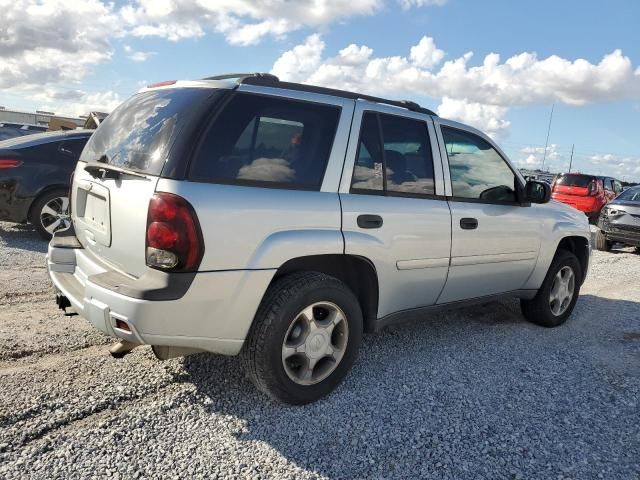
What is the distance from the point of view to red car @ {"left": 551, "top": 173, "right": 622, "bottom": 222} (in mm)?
15281

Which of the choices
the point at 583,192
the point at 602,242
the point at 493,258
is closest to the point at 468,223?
the point at 493,258

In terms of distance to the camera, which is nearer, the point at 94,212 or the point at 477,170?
the point at 94,212

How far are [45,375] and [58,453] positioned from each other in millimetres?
901

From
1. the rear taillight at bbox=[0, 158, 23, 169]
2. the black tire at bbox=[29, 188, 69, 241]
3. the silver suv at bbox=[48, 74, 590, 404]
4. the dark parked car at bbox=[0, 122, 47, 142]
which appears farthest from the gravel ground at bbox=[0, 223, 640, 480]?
the dark parked car at bbox=[0, 122, 47, 142]

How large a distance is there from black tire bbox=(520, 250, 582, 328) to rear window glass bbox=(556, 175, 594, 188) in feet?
38.3

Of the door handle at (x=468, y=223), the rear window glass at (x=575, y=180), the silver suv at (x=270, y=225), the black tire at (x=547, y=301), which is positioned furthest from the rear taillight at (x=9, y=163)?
the rear window glass at (x=575, y=180)

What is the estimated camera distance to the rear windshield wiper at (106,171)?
2769 millimetres

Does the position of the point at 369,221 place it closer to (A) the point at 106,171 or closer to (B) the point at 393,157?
(B) the point at 393,157

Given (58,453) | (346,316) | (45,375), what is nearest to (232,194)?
(346,316)

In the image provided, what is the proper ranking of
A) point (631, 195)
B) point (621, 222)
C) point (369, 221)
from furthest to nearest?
point (631, 195) < point (621, 222) < point (369, 221)

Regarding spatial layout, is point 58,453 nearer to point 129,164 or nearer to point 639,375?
point 129,164

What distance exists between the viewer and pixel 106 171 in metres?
2.93

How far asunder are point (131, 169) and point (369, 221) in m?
1.40

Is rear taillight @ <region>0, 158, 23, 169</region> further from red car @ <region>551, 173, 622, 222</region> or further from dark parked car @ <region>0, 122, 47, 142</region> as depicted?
red car @ <region>551, 173, 622, 222</region>
